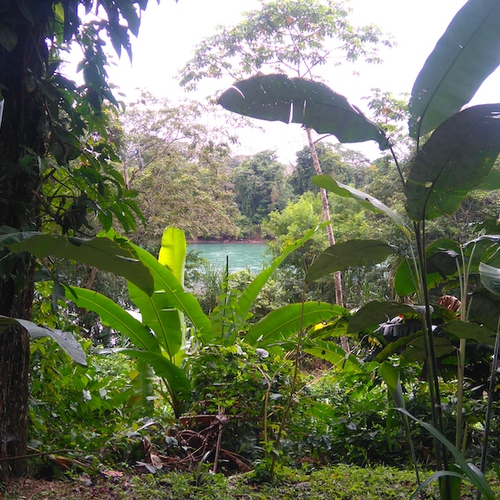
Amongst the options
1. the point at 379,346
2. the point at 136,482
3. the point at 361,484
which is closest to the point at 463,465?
the point at 361,484

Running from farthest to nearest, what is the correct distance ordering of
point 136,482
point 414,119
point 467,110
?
point 136,482 < point 414,119 < point 467,110

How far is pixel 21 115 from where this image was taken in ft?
4.37

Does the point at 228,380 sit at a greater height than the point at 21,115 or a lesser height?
lesser

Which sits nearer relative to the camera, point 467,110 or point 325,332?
point 467,110

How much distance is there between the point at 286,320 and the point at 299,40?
191 inches

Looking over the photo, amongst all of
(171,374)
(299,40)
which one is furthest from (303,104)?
(299,40)

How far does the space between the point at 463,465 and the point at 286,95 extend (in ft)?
3.24

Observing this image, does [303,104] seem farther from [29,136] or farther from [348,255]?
[29,136]

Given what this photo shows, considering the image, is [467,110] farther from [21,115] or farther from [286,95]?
[21,115]

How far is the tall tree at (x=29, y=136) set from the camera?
4.13ft

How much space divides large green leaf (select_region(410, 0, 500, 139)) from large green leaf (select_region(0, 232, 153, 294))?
30.6 inches

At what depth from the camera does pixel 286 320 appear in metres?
2.66

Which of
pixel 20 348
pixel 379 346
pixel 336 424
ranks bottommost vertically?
pixel 336 424

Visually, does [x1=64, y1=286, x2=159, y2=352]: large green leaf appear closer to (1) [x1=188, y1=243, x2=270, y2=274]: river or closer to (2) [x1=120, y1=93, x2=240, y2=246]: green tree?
(2) [x1=120, y1=93, x2=240, y2=246]: green tree
